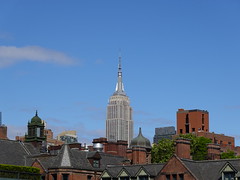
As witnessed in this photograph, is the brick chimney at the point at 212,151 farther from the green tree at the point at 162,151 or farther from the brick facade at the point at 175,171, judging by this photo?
the green tree at the point at 162,151

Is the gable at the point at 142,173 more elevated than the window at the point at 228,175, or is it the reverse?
the gable at the point at 142,173

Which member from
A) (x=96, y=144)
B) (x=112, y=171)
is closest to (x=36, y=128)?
(x=96, y=144)

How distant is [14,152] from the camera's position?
9431 cm

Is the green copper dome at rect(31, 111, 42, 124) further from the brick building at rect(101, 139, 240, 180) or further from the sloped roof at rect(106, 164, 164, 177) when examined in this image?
the brick building at rect(101, 139, 240, 180)

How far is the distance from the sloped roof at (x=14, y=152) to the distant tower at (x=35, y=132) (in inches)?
170

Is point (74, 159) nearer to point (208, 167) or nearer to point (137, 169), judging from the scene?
point (137, 169)

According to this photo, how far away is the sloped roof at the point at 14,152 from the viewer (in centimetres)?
9144

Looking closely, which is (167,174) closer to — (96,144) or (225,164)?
(225,164)

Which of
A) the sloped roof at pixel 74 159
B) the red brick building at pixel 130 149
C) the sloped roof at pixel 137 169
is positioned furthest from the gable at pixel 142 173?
the red brick building at pixel 130 149

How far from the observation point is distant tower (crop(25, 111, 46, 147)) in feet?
339

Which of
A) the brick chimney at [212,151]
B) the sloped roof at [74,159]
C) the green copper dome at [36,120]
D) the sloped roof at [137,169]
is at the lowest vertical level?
the sloped roof at [137,169]

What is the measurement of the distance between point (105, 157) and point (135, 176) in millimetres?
13749

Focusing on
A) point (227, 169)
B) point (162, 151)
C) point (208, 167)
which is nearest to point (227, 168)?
point (227, 169)

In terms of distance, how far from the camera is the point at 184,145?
86000 millimetres
